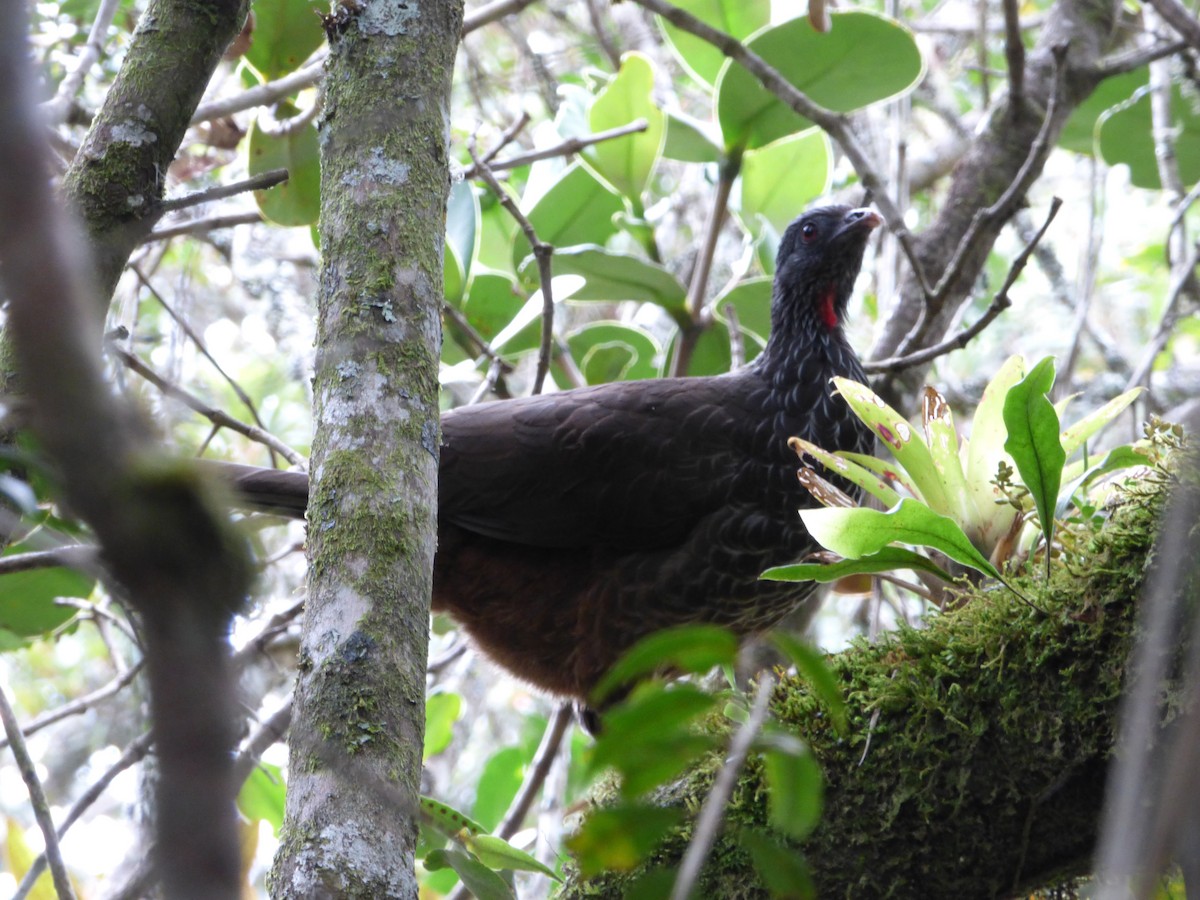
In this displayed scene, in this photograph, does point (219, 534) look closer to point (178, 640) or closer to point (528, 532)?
point (178, 640)

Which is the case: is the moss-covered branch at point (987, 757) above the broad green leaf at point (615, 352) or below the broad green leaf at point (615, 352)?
below

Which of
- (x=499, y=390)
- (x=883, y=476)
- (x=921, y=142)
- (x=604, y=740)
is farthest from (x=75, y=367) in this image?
(x=921, y=142)

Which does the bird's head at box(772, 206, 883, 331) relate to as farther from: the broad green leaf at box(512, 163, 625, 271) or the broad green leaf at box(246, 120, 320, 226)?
the broad green leaf at box(246, 120, 320, 226)

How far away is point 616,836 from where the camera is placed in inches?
32.9

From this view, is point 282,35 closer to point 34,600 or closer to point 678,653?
point 34,600

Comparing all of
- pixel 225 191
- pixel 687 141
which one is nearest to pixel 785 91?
pixel 687 141

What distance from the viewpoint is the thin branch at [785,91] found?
2924mm

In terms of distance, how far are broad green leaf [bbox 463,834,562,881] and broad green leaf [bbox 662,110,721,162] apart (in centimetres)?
206

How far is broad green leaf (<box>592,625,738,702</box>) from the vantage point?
822 mm

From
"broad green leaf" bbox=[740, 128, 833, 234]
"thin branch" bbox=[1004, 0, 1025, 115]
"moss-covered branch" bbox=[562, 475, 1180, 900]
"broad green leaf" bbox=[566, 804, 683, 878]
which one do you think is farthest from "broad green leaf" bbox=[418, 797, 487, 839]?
"thin branch" bbox=[1004, 0, 1025, 115]

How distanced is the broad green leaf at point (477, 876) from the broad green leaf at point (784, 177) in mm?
2261

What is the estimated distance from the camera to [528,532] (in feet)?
9.14

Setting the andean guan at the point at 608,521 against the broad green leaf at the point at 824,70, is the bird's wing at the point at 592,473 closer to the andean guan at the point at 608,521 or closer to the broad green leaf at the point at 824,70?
the andean guan at the point at 608,521

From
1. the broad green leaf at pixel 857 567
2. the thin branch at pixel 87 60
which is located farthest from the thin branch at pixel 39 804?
the thin branch at pixel 87 60
